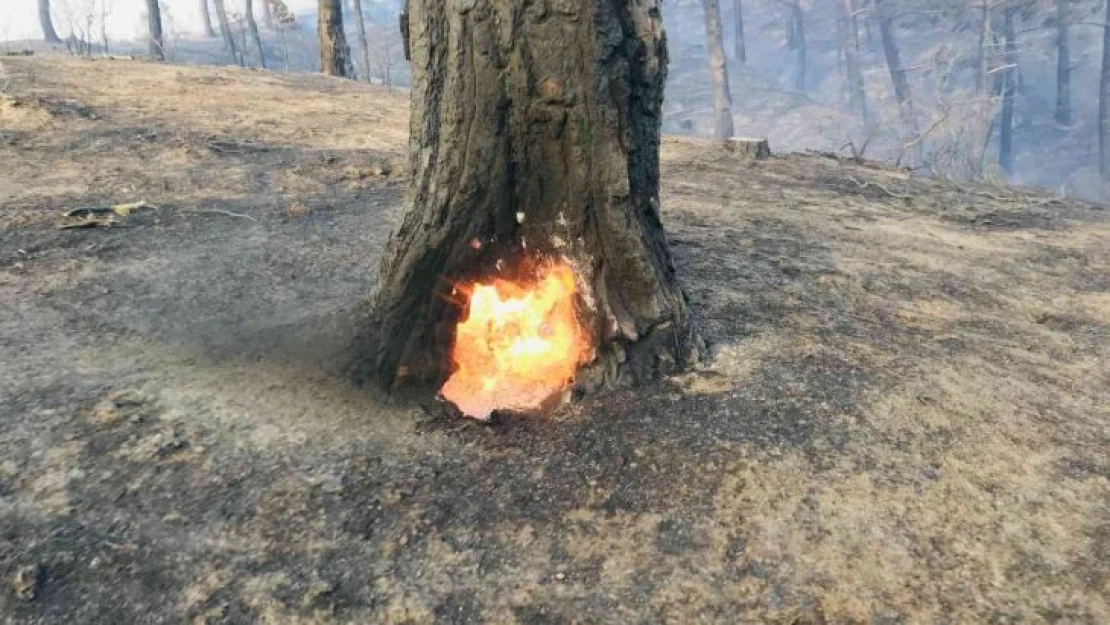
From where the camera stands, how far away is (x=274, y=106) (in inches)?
401

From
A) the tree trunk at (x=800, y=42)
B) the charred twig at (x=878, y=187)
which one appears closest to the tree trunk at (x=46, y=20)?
the charred twig at (x=878, y=187)

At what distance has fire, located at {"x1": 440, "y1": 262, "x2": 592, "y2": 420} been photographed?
344 cm

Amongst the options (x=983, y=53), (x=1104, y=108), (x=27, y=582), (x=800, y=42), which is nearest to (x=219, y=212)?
(x=27, y=582)

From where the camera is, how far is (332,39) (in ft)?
45.5

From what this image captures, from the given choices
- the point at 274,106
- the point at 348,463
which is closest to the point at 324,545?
the point at 348,463

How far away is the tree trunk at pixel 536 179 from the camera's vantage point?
303cm

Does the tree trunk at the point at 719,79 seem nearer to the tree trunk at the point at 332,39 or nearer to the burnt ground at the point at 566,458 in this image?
the tree trunk at the point at 332,39

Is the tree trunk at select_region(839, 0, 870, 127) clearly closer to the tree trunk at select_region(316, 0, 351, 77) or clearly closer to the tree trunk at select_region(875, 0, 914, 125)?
the tree trunk at select_region(875, 0, 914, 125)

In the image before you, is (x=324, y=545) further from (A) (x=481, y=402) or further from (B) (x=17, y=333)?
(B) (x=17, y=333)

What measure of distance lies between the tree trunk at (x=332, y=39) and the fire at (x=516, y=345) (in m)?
11.7

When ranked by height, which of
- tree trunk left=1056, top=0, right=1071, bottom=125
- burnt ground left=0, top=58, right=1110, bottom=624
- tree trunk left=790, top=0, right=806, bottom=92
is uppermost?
tree trunk left=790, top=0, right=806, bottom=92

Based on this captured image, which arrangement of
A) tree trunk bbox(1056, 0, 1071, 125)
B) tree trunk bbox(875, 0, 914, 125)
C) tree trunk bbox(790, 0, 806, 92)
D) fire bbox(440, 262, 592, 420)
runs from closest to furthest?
fire bbox(440, 262, 592, 420) → tree trunk bbox(1056, 0, 1071, 125) → tree trunk bbox(875, 0, 914, 125) → tree trunk bbox(790, 0, 806, 92)

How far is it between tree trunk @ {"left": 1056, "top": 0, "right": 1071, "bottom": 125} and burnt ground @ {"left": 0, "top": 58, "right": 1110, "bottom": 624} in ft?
104

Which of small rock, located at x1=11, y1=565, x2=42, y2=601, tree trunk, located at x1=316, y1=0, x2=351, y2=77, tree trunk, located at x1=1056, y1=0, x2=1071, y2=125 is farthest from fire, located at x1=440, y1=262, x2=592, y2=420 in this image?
tree trunk, located at x1=1056, y1=0, x2=1071, y2=125
